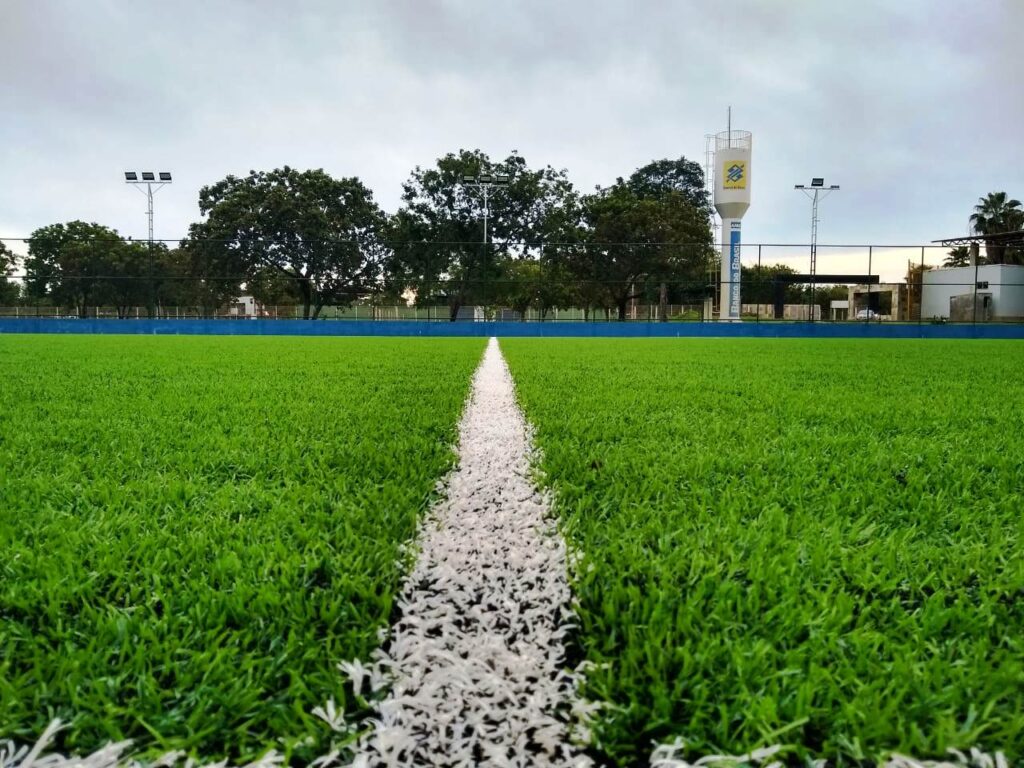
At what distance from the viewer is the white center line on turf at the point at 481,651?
2.16 feet

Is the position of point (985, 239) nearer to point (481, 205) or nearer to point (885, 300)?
point (885, 300)

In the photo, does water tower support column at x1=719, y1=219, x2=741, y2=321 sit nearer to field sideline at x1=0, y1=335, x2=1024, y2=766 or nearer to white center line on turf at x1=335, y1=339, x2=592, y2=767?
field sideline at x1=0, y1=335, x2=1024, y2=766

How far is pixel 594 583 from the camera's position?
99 centimetres

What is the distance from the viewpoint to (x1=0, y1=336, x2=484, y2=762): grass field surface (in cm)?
68

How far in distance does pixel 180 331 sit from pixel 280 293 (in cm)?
517

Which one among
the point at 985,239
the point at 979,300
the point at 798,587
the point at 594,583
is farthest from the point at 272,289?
the point at 985,239

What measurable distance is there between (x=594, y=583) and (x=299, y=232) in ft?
106

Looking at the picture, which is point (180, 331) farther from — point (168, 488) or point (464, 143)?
point (168, 488)

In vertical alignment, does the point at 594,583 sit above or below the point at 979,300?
below

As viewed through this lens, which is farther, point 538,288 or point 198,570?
point 538,288

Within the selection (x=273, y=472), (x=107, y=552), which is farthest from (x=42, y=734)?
(x=273, y=472)

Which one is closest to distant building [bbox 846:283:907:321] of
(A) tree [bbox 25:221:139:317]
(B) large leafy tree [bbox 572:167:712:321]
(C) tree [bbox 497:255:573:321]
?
(B) large leafy tree [bbox 572:167:712:321]

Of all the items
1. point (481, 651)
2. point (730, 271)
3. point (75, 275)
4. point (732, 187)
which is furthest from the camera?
point (732, 187)

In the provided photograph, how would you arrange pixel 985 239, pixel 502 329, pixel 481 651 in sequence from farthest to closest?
pixel 985 239, pixel 502 329, pixel 481 651
